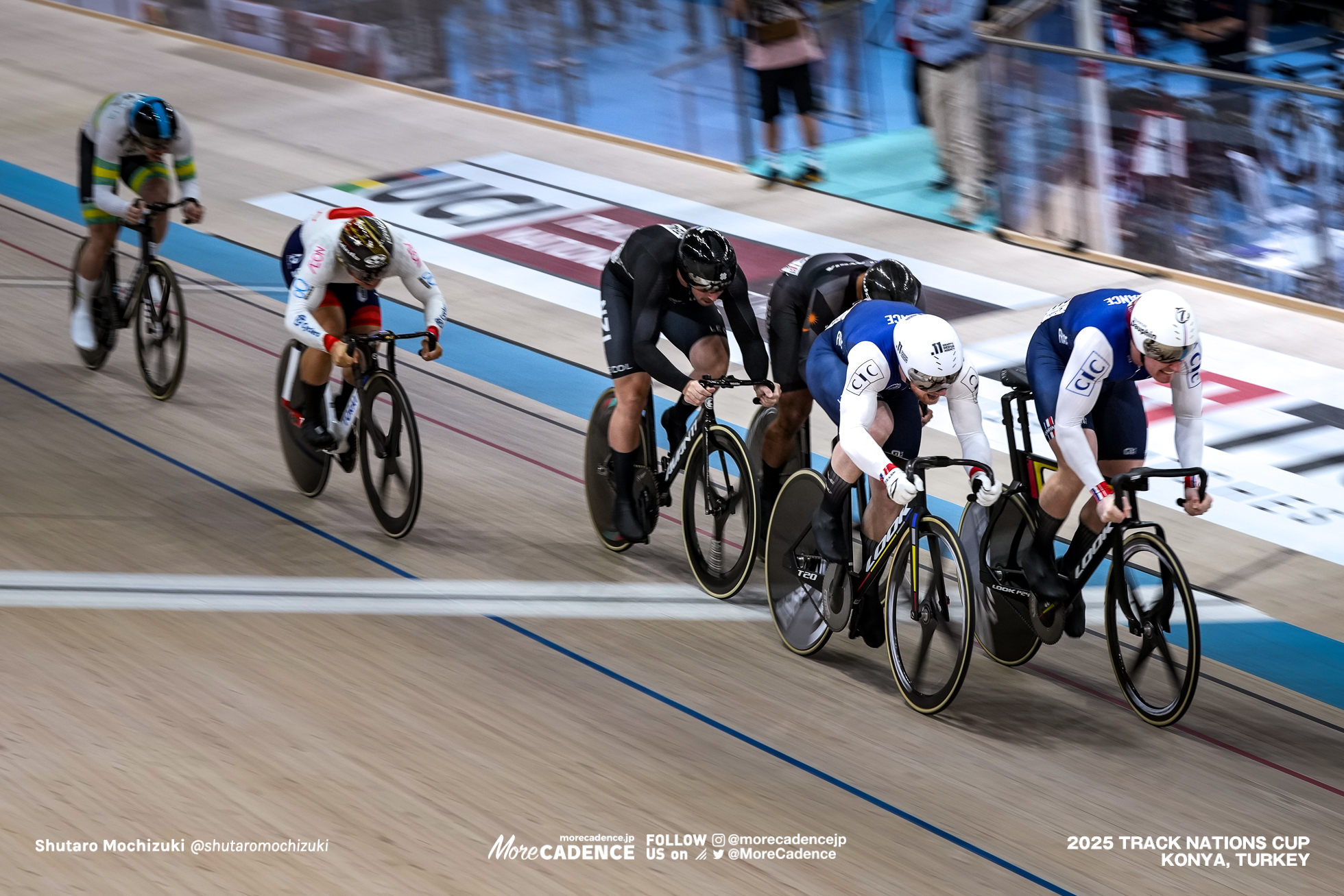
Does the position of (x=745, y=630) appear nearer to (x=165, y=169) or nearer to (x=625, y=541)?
(x=625, y=541)

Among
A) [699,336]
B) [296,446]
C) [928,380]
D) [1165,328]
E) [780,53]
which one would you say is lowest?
[296,446]

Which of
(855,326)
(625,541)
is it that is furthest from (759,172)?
(855,326)

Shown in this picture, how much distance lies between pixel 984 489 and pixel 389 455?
254 centimetres

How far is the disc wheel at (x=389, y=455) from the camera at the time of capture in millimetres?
5555

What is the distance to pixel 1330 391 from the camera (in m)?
7.33

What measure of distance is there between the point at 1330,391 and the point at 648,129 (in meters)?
6.56

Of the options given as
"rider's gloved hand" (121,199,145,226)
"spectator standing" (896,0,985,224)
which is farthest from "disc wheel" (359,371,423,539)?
"spectator standing" (896,0,985,224)

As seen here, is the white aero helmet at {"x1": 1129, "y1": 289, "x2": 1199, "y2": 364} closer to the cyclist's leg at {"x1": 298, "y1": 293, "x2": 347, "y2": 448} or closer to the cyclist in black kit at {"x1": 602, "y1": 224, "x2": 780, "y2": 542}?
the cyclist in black kit at {"x1": 602, "y1": 224, "x2": 780, "y2": 542}

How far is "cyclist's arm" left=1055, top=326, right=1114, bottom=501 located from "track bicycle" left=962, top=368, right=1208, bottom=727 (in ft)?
0.40

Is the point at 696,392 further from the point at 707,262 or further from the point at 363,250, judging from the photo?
the point at 363,250

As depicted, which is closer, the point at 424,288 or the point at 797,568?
the point at 797,568

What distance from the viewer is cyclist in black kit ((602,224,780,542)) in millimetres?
4879

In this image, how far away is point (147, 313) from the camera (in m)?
7.15

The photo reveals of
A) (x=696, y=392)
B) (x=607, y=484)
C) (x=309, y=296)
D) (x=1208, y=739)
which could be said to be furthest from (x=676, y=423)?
A: (x=1208, y=739)
